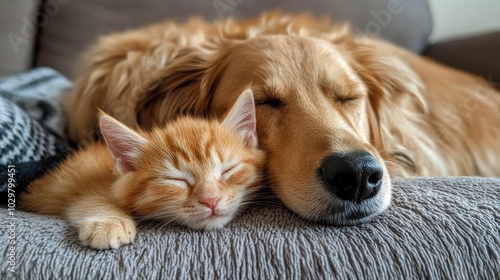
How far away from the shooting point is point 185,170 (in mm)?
764

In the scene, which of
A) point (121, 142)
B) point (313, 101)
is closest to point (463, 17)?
point (313, 101)

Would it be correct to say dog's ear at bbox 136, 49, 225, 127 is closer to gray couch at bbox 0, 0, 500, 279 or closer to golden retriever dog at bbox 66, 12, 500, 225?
golden retriever dog at bbox 66, 12, 500, 225

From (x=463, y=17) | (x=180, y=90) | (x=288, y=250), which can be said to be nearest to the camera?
(x=288, y=250)

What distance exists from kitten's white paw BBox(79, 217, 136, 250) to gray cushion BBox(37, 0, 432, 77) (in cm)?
142

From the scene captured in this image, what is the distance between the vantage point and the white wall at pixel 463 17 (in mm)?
2387

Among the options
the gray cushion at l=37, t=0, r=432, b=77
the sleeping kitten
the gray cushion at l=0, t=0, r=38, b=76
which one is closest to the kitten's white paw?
the sleeping kitten

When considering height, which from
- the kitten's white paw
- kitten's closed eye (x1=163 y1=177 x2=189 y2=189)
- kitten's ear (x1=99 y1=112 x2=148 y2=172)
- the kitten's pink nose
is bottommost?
the kitten's white paw

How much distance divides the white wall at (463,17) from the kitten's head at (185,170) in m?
1.98

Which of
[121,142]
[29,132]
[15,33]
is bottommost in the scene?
[15,33]

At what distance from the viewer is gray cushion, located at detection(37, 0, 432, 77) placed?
1948mm

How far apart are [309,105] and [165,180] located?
370 millimetres

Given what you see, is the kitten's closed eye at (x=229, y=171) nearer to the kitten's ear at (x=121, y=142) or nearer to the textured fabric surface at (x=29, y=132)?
the kitten's ear at (x=121, y=142)

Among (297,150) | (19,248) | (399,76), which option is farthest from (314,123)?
(19,248)

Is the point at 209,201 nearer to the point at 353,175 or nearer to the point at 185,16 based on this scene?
the point at 353,175
